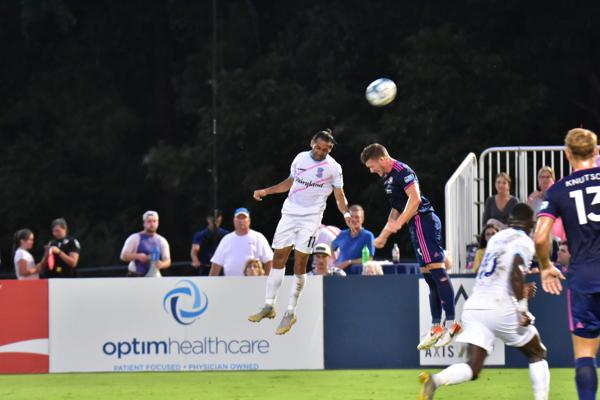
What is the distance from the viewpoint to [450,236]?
17.9 meters

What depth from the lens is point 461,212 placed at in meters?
18.0

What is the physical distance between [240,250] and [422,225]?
4.68m

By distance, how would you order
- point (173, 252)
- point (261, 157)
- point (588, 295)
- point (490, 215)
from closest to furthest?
1. point (588, 295)
2. point (490, 215)
3. point (261, 157)
4. point (173, 252)

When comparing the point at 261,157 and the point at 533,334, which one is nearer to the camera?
the point at 533,334

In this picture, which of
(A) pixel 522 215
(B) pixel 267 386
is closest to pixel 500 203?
(B) pixel 267 386

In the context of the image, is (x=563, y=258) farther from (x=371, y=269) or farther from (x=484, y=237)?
(x=371, y=269)

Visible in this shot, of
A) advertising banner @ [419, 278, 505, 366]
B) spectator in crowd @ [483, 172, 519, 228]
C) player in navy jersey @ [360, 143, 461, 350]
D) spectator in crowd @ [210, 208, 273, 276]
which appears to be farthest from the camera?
spectator in crowd @ [210, 208, 273, 276]

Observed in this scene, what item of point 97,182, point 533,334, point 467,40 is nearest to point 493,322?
point 533,334

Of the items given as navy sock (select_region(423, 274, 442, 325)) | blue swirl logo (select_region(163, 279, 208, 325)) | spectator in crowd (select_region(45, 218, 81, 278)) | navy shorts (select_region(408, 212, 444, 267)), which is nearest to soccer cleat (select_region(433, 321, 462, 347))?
navy sock (select_region(423, 274, 442, 325))

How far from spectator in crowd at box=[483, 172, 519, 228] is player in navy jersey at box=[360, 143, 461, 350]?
2.61m

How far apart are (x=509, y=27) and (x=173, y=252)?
37.3 feet

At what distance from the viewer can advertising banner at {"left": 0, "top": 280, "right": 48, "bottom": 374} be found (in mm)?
17344

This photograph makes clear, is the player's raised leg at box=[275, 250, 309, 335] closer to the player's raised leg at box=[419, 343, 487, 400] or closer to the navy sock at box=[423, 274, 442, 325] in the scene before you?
the navy sock at box=[423, 274, 442, 325]

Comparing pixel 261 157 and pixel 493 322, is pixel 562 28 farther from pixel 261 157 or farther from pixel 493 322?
pixel 493 322
